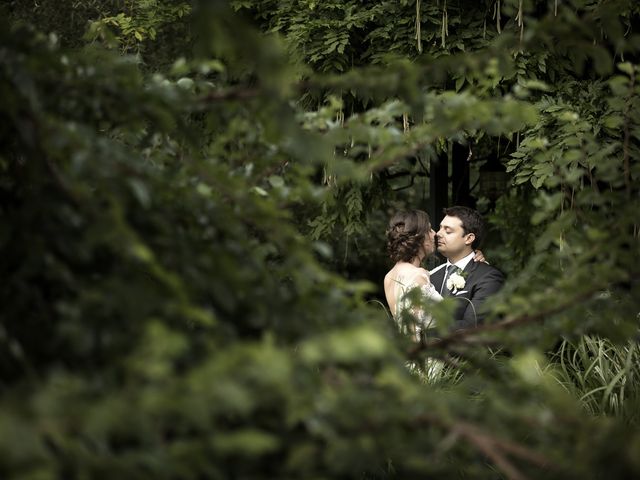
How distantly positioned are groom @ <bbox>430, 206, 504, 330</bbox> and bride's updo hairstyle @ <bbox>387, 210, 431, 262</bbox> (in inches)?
5.5

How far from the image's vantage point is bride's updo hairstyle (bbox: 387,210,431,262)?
225 inches

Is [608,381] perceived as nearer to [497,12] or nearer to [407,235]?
[407,235]

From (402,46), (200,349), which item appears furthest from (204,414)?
(402,46)

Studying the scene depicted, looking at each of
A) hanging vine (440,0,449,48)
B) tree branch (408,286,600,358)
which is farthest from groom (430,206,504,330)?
tree branch (408,286,600,358)

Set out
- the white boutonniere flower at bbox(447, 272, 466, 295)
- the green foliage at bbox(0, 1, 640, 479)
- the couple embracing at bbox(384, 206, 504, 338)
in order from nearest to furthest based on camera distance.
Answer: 1. the green foliage at bbox(0, 1, 640, 479)
2. the white boutonniere flower at bbox(447, 272, 466, 295)
3. the couple embracing at bbox(384, 206, 504, 338)

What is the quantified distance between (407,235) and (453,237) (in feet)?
1.06

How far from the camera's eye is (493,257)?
8.67 m

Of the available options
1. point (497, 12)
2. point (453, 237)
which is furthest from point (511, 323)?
point (497, 12)

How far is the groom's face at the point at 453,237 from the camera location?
5660 millimetres

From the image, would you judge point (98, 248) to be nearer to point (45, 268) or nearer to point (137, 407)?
point (45, 268)

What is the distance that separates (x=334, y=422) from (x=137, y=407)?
441mm

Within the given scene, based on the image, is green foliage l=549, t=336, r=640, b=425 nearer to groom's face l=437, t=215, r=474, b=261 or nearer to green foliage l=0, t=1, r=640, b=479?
groom's face l=437, t=215, r=474, b=261

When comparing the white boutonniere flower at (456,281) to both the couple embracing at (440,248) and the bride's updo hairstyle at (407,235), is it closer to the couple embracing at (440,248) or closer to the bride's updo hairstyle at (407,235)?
the couple embracing at (440,248)

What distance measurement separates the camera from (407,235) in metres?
5.72
